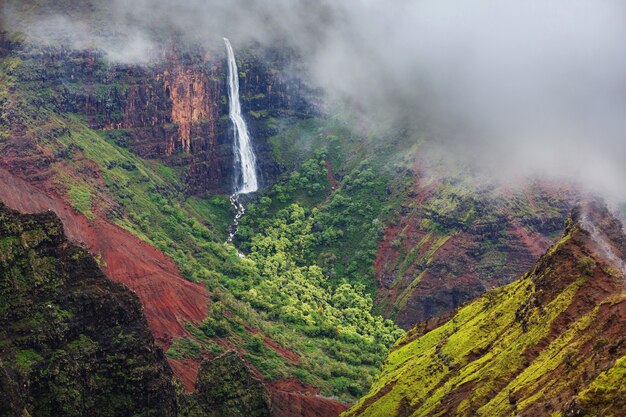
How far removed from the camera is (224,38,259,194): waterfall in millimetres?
152500

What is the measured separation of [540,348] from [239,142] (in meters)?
99.2

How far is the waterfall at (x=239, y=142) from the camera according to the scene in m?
152

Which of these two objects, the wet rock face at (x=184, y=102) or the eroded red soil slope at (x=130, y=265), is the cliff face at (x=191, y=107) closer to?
the wet rock face at (x=184, y=102)

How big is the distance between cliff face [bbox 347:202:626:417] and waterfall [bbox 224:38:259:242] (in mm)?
77990

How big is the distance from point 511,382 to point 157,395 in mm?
22231

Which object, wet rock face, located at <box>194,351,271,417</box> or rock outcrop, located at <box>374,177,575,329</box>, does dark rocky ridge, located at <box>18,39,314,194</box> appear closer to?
rock outcrop, located at <box>374,177,575,329</box>

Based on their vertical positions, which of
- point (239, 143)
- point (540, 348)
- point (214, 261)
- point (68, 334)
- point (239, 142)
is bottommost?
point (68, 334)

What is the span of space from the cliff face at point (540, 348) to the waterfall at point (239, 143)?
77990 millimetres

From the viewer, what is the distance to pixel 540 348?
58.6m

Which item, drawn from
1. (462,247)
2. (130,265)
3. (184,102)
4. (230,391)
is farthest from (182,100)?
(230,391)

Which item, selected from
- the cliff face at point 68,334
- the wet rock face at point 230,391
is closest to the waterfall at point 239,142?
the wet rock face at point 230,391

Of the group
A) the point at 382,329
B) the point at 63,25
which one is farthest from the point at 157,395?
the point at 63,25

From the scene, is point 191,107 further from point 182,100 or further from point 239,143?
point 239,143

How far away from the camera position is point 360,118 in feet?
522
